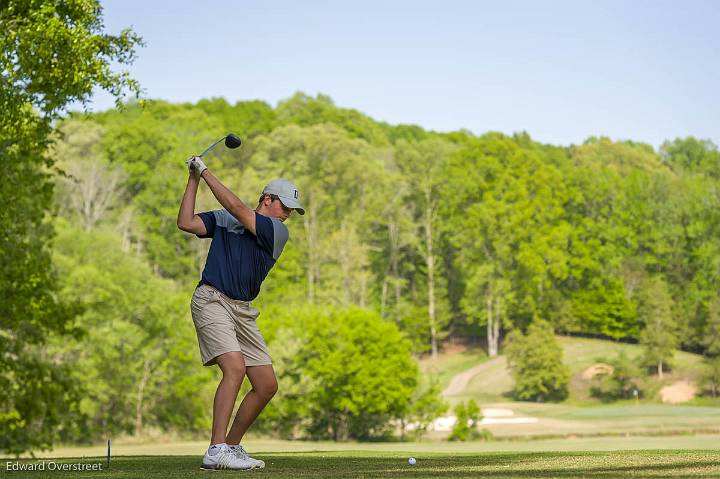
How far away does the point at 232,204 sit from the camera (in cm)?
815

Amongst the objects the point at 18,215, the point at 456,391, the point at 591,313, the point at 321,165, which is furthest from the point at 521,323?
the point at 18,215

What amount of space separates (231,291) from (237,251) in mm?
317

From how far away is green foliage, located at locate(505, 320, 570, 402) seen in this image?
6406 cm

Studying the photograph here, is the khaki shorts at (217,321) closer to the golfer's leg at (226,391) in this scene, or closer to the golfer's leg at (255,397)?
the golfer's leg at (226,391)

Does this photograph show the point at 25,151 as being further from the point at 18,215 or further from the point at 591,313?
the point at 591,313

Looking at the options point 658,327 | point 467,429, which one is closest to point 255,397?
point 467,429

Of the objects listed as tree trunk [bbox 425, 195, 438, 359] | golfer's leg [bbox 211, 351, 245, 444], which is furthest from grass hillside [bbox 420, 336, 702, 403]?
golfer's leg [bbox 211, 351, 245, 444]

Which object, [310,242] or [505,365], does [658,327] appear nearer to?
[505,365]

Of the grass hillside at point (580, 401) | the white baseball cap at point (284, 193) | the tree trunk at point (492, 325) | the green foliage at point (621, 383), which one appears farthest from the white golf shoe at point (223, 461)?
the tree trunk at point (492, 325)

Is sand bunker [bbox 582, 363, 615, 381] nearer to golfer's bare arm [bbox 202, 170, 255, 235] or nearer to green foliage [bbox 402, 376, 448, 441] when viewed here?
green foliage [bbox 402, 376, 448, 441]

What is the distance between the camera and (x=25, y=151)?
1923 cm

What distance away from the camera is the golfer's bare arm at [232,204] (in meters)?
8.10

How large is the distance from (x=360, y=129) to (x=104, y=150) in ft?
83.5

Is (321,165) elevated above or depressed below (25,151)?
above
